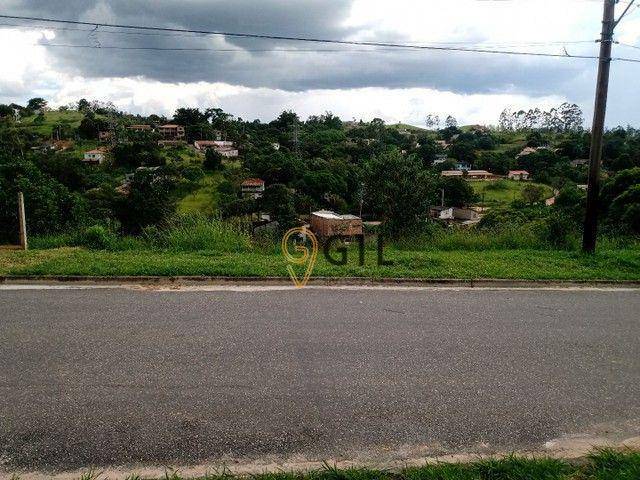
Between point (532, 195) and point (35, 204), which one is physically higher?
point (35, 204)

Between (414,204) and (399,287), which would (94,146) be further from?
(399,287)

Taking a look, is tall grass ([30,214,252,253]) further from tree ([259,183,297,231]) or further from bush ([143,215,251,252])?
tree ([259,183,297,231])

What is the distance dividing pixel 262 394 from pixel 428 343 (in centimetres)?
212

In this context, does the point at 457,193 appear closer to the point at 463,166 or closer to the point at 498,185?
the point at 498,185

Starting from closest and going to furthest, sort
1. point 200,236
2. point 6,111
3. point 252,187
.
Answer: point 200,236
point 252,187
point 6,111

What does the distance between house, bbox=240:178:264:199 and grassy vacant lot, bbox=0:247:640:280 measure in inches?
1600

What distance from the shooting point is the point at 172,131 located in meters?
88.7

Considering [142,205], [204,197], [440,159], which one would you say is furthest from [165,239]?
[440,159]

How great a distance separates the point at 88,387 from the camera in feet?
13.4

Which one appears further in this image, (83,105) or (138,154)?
(83,105)

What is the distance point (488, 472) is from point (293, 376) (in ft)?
6.28

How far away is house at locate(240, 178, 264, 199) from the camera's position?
5007cm

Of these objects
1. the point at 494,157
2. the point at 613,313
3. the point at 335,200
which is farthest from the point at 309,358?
the point at 494,157

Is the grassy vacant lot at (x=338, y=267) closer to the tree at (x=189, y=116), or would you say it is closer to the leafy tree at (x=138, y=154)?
the leafy tree at (x=138, y=154)
